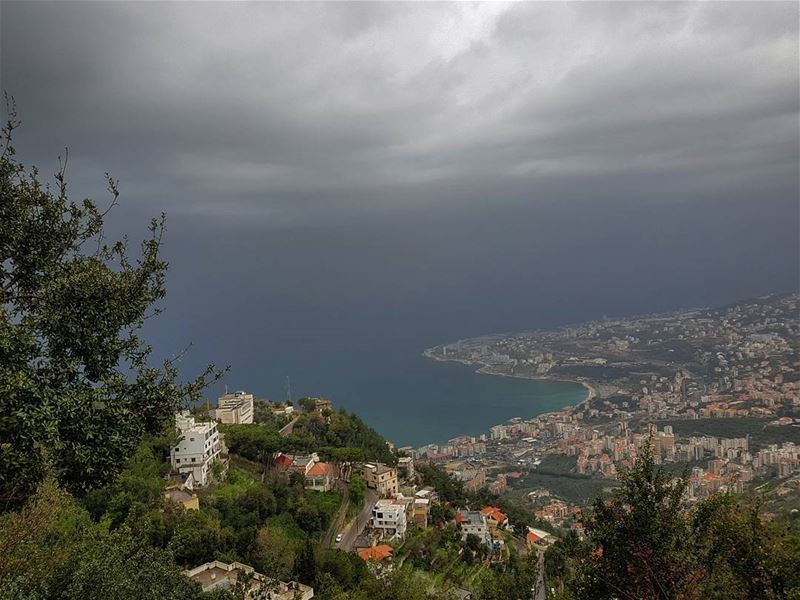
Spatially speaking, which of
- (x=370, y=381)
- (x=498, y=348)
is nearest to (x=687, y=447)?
(x=370, y=381)

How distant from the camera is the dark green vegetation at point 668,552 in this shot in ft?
13.3

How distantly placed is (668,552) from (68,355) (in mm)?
4526

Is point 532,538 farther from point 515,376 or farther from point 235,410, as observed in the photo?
point 515,376

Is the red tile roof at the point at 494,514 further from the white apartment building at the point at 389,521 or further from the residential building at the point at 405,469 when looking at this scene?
the white apartment building at the point at 389,521

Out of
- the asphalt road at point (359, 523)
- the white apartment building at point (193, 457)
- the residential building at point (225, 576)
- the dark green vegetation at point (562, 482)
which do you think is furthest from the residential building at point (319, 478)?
the dark green vegetation at point (562, 482)

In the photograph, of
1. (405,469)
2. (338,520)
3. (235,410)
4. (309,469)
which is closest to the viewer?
(338,520)

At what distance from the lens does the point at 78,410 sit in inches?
118

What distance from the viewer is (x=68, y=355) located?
3221 mm

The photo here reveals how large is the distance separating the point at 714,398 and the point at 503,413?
57.9ft

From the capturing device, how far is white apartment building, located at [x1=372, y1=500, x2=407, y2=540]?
51.2 feet

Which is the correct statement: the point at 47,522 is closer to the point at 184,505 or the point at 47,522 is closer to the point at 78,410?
the point at 78,410

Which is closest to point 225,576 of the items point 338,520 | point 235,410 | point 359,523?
point 338,520

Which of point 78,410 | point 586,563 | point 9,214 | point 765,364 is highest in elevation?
point 9,214

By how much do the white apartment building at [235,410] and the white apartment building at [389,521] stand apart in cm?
967
